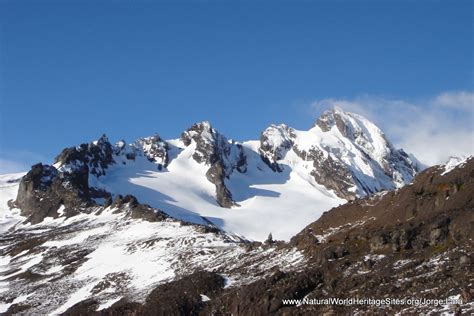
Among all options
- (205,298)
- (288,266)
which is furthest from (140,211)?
(205,298)

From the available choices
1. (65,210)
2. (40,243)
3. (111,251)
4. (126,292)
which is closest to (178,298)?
(126,292)

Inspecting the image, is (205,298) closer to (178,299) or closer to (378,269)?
(178,299)

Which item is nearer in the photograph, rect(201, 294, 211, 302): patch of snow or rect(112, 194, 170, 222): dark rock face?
Answer: rect(201, 294, 211, 302): patch of snow

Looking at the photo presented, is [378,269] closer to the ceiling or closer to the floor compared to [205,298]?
closer to the ceiling

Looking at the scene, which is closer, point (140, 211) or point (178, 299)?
point (178, 299)

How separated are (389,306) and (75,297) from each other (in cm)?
5385

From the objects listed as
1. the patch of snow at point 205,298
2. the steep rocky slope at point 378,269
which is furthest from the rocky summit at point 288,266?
the patch of snow at point 205,298

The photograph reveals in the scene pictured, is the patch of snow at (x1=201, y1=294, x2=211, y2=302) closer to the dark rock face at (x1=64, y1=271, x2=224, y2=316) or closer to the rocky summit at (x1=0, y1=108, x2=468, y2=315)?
the dark rock face at (x1=64, y1=271, x2=224, y2=316)

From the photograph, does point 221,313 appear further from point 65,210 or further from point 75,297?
point 65,210

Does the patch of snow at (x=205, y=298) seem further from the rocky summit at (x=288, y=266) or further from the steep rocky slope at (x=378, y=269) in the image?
the rocky summit at (x=288, y=266)

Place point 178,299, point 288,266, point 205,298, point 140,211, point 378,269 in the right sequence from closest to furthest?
1. point 378,269
2. point 205,298
3. point 178,299
4. point 288,266
5. point 140,211

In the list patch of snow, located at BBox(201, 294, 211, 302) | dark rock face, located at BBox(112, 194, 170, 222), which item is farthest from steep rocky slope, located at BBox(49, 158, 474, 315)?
dark rock face, located at BBox(112, 194, 170, 222)

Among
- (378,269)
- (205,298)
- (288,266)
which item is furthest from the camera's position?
(288,266)

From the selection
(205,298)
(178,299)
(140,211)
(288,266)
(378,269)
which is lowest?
(178,299)
